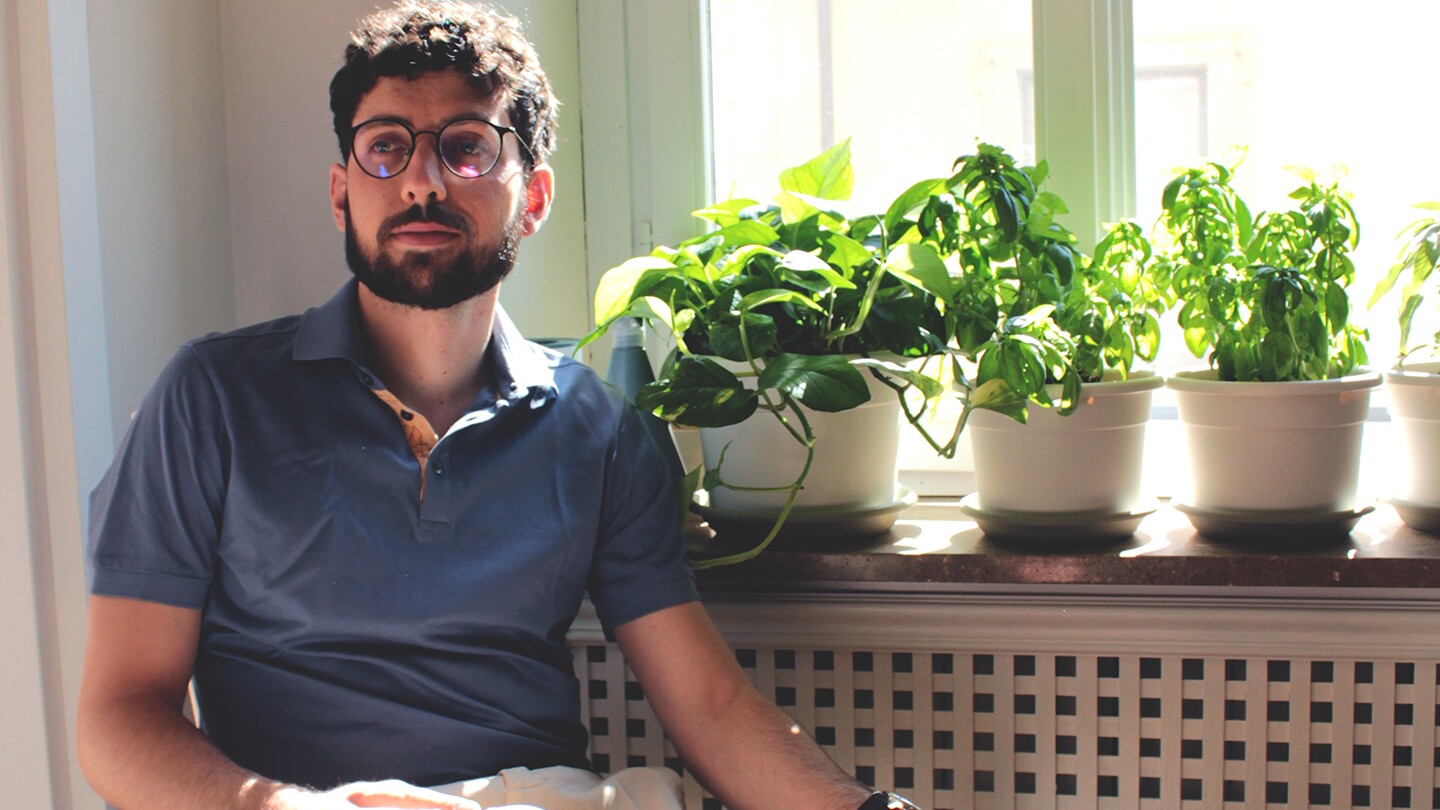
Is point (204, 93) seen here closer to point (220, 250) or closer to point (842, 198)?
point (220, 250)

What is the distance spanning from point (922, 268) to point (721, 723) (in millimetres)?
460

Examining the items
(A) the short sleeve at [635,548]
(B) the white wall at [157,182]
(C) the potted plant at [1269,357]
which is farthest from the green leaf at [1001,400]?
(B) the white wall at [157,182]

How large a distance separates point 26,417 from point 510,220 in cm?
49

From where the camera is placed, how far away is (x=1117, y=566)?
120 centimetres

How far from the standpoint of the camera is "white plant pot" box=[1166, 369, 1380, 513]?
120cm

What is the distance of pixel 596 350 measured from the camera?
159cm

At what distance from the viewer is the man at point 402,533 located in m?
1.02

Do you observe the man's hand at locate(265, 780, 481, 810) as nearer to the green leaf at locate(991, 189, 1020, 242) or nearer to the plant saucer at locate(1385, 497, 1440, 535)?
the green leaf at locate(991, 189, 1020, 242)

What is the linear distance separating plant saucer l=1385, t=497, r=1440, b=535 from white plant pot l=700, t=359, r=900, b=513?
0.52 meters

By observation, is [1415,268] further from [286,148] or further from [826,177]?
[286,148]

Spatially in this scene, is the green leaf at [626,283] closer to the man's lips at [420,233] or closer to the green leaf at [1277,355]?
the man's lips at [420,233]

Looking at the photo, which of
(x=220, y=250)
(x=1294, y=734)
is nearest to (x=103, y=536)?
(x=220, y=250)

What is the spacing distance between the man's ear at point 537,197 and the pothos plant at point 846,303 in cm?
9

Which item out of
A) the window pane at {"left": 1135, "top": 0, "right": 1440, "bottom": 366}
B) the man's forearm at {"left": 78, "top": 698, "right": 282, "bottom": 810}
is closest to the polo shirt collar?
the man's forearm at {"left": 78, "top": 698, "right": 282, "bottom": 810}
